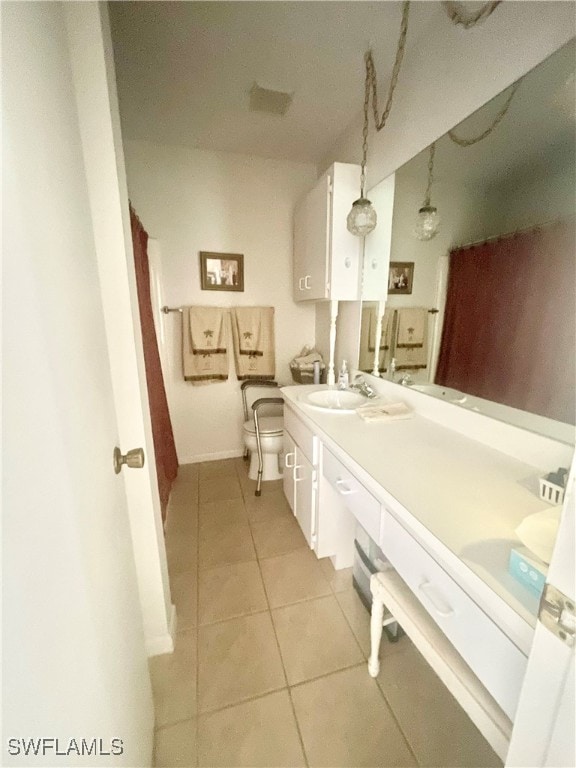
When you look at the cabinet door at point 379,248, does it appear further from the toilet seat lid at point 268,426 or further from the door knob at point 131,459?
the door knob at point 131,459

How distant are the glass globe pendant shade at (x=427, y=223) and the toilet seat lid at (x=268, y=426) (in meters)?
1.38

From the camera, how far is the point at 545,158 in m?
0.85

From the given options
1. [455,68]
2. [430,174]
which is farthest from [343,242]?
[455,68]

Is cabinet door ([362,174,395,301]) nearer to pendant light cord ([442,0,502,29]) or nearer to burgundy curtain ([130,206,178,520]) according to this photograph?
pendant light cord ([442,0,502,29])

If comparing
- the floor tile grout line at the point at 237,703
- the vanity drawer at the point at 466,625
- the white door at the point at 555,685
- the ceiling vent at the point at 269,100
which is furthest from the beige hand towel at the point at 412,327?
the floor tile grout line at the point at 237,703

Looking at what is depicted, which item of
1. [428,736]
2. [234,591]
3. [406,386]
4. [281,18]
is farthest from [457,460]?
[281,18]

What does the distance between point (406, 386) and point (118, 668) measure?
4.44 ft

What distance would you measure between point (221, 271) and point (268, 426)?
1.20m

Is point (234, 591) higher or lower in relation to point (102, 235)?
lower

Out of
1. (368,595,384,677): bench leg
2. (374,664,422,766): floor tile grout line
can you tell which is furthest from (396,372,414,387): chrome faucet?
(374,664,422,766): floor tile grout line

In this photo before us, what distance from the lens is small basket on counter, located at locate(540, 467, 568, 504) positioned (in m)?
0.71

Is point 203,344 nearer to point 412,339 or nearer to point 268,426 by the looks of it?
point 268,426

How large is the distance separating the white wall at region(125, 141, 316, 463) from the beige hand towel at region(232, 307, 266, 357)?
103 millimetres

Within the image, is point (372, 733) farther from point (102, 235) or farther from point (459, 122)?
point (459, 122)
